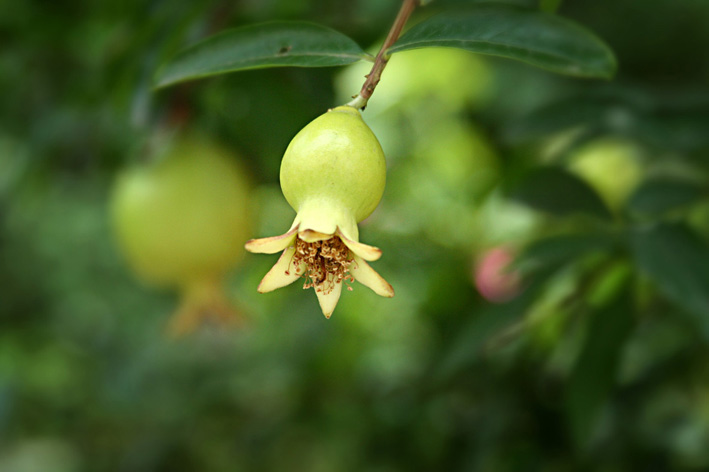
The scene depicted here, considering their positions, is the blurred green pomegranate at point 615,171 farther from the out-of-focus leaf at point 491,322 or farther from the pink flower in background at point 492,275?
the out-of-focus leaf at point 491,322

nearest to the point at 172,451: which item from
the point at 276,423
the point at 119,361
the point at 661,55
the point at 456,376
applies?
the point at 276,423

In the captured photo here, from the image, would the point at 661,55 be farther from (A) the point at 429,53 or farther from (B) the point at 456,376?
(B) the point at 456,376

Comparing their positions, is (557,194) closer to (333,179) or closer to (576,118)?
(576,118)

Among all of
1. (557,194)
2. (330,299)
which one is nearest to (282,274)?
(330,299)

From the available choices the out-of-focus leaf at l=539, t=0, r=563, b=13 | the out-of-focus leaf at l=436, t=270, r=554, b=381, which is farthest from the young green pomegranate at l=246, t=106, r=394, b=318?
the out-of-focus leaf at l=436, t=270, r=554, b=381

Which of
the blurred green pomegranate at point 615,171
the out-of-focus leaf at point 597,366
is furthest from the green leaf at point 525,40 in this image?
the blurred green pomegranate at point 615,171

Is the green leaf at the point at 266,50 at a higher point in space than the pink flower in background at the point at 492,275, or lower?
lower
